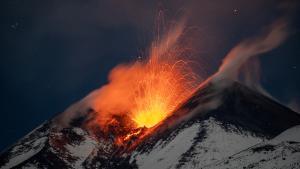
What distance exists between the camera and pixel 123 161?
117125 mm

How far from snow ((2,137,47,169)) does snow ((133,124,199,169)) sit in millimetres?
32692

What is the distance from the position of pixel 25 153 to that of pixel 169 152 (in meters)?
46.5

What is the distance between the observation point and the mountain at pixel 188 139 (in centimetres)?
10144

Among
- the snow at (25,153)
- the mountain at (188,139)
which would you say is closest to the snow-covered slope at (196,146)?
the mountain at (188,139)

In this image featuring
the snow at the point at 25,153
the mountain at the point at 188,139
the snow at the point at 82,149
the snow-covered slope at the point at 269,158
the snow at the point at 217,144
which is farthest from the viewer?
the snow at the point at 82,149

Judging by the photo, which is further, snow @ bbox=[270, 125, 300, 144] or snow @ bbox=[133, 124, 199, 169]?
snow @ bbox=[133, 124, 199, 169]

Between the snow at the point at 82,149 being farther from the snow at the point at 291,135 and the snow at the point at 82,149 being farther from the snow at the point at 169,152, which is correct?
the snow at the point at 291,135

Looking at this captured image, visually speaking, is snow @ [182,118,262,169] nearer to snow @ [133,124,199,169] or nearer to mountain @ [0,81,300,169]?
mountain @ [0,81,300,169]

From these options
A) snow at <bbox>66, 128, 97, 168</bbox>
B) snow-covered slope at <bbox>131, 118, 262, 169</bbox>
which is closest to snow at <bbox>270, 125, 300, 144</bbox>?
snow-covered slope at <bbox>131, 118, 262, 169</bbox>

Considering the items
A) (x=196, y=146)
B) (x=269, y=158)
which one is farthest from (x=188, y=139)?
(x=269, y=158)

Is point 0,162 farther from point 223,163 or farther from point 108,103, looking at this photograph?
point 223,163

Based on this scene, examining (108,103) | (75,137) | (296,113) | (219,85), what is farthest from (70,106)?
(296,113)

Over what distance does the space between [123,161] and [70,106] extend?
66144 millimetres

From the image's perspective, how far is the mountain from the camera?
101m
